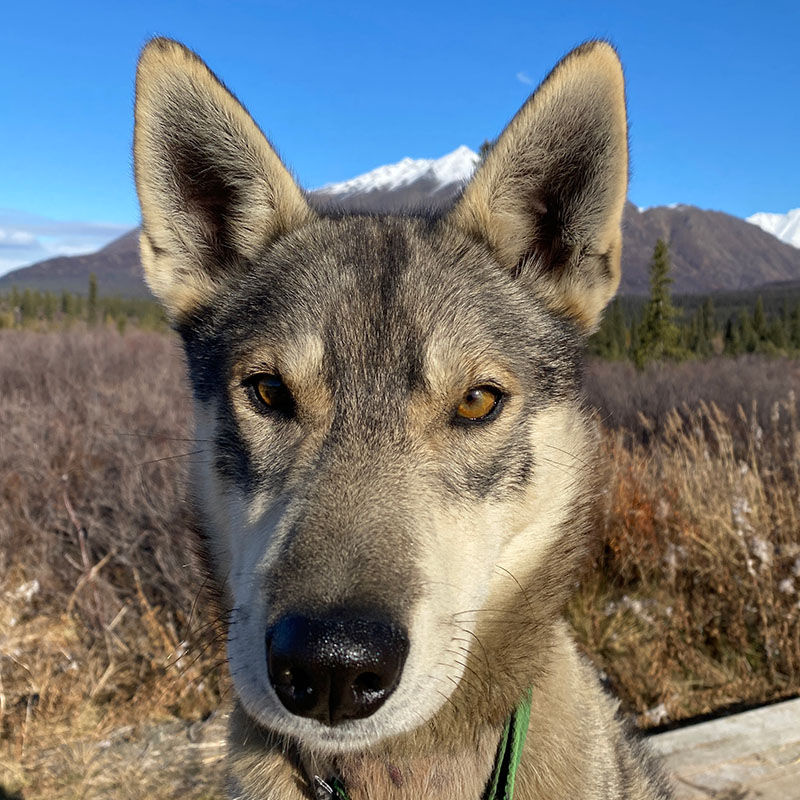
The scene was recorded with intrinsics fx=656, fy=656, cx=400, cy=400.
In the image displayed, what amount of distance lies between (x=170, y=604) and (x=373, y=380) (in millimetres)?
5081

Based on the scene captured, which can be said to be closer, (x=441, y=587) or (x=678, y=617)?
(x=441, y=587)

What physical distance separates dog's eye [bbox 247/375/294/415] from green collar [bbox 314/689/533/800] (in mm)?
1286

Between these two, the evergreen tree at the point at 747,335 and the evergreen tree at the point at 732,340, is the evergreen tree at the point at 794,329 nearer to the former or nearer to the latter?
the evergreen tree at the point at 747,335

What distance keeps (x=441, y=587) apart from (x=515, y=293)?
4.53 feet

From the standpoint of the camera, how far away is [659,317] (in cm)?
4144

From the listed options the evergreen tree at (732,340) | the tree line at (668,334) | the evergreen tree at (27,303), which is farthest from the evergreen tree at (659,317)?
the evergreen tree at (27,303)

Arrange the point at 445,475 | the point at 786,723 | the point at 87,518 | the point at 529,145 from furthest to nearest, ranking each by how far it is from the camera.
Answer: the point at 87,518 < the point at 786,723 < the point at 529,145 < the point at 445,475

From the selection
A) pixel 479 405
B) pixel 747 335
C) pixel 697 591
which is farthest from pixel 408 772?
pixel 747 335

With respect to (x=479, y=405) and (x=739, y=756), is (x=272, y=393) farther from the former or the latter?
(x=739, y=756)

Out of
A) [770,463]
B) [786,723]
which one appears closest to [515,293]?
[786,723]

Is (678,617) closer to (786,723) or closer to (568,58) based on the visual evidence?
(786,723)

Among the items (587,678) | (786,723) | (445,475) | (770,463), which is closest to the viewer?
(445,475)

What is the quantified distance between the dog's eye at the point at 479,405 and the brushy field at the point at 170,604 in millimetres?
2372

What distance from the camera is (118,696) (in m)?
5.54
